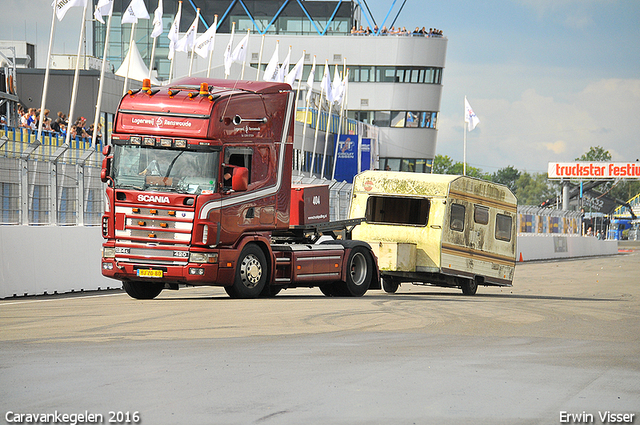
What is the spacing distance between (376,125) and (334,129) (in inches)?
493

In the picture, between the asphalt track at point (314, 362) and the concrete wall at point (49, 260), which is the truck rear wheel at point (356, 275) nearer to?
the asphalt track at point (314, 362)

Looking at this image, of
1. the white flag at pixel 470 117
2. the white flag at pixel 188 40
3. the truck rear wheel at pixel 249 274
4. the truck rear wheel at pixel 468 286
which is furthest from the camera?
the white flag at pixel 470 117

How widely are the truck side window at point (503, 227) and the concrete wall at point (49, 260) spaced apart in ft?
28.9

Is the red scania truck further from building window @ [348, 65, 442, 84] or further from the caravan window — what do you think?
building window @ [348, 65, 442, 84]

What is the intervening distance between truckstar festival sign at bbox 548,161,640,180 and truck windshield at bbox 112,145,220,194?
79110 millimetres

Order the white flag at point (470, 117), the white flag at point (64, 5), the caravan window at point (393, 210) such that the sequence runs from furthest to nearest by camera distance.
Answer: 1. the white flag at point (470, 117)
2. the white flag at point (64, 5)
3. the caravan window at point (393, 210)

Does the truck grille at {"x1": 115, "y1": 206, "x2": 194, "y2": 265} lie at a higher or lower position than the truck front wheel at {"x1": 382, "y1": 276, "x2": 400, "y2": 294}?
higher

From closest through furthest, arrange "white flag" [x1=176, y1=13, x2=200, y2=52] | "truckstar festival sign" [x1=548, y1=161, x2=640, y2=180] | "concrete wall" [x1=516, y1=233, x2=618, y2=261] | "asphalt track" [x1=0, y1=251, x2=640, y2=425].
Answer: "asphalt track" [x1=0, y1=251, x2=640, y2=425] < "white flag" [x1=176, y1=13, x2=200, y2=52] < "concrete wall" [x1=516, y1=233, x2=618, y2=261] < "truckstar festival sign" [x1=548, y1=161, x2=640, y2=180]

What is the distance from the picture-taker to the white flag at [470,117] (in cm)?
5906

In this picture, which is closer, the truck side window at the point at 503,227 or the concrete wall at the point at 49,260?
the concrete wall at the point at 49,260

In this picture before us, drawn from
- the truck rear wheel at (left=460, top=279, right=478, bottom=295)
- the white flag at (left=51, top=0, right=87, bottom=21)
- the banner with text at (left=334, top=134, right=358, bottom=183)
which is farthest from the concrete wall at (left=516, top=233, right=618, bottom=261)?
the white flag at (left=51, top=0, right=87, bottom=21)

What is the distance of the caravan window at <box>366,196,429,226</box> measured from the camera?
21.9 m

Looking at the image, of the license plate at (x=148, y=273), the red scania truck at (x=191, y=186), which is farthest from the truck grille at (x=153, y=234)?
the license plate at (x=148, y=273)

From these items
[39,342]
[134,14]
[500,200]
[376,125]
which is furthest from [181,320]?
[376,125]
